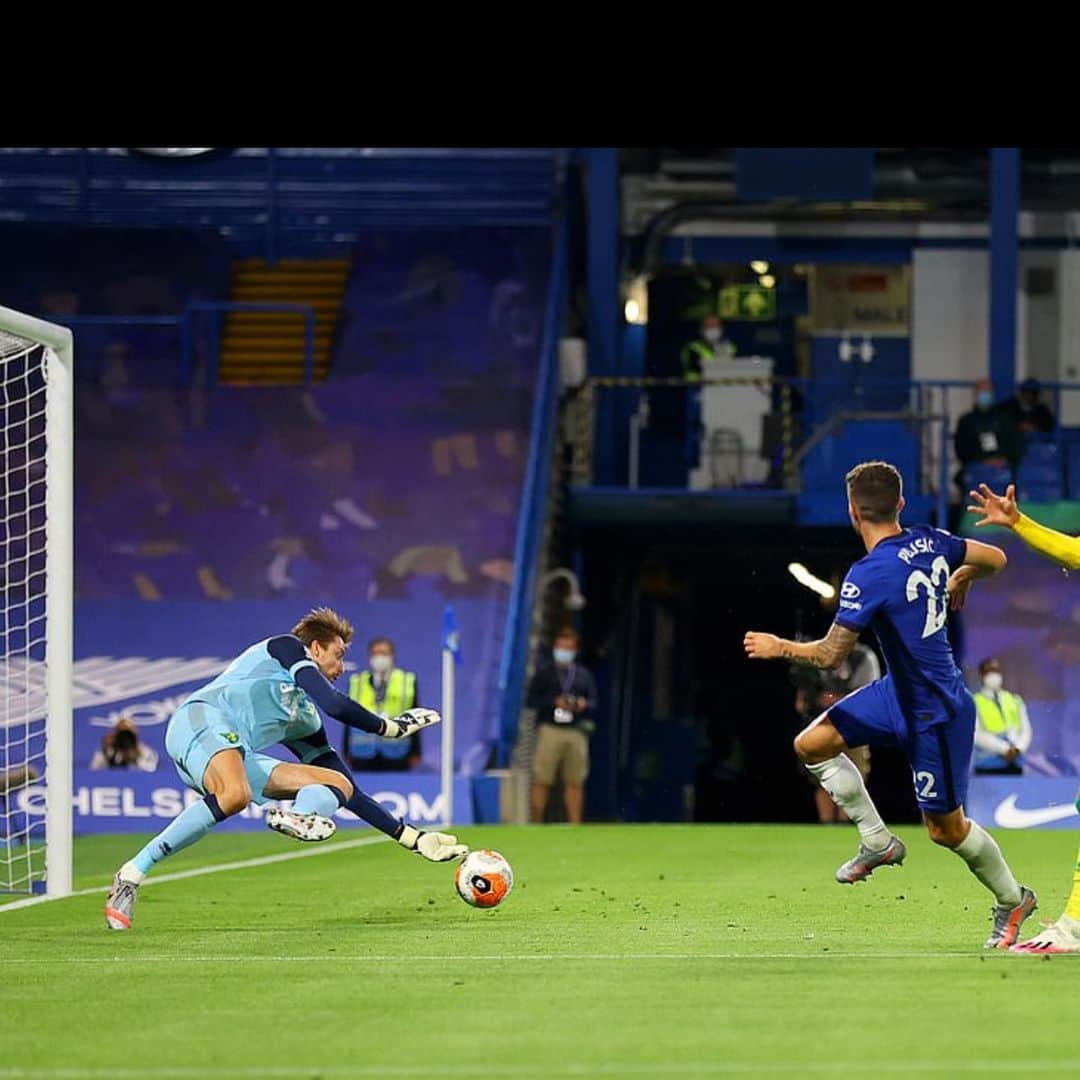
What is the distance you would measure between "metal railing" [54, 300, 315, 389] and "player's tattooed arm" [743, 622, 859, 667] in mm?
18290

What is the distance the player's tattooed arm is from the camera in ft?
28.9

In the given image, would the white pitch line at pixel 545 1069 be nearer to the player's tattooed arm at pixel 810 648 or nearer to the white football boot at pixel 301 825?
the player's tattooed arm at pixel 810 648

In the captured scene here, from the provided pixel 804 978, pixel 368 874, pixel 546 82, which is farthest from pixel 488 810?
pixel 804 978

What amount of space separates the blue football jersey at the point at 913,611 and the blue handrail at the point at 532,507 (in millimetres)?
13016

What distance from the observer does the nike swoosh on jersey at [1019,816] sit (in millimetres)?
20828

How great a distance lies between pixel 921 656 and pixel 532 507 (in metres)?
16.0

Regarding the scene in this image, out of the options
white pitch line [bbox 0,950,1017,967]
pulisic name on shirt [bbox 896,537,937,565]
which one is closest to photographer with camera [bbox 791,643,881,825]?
pulisic name on shirt [bbox 896,537,937,565]

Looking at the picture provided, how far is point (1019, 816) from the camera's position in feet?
68.4

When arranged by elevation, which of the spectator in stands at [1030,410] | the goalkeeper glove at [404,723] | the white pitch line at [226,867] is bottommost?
the white pitch line at [226,867]

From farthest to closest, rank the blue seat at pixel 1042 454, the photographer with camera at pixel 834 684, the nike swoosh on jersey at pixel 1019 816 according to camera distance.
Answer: the blue seat at pixel 1042 454 < the nike swoosh on jersey at pixel 1019 816 < the photographer with camera at pixel 834 684

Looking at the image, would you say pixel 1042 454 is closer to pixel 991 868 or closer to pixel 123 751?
pixel 123 751

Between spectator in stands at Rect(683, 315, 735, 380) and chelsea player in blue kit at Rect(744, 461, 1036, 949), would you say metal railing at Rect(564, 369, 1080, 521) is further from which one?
chelsea player in blue kit at Rect(744, 461, 1036, 949)

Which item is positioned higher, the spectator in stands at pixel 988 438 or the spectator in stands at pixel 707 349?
the spectator in stands at pixel 707 349

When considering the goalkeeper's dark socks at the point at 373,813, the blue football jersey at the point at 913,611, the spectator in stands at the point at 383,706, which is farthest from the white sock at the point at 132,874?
the spectator in stands at the point at 383,706
